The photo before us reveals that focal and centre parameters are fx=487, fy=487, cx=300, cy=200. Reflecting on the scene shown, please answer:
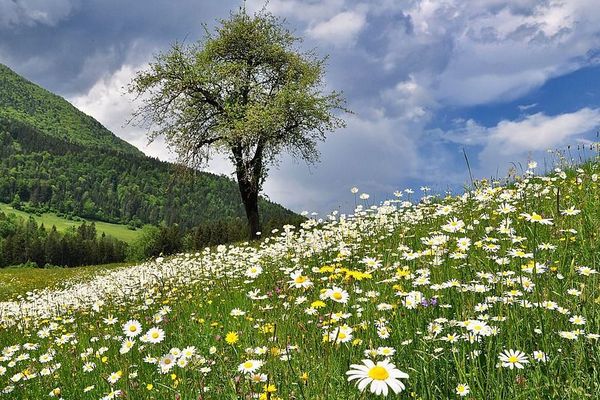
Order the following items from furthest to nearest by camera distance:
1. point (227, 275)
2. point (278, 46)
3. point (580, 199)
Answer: point (278, 46) → point (227, 275) → point (580, 199)

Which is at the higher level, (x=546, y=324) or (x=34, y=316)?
(x=546, y=324)

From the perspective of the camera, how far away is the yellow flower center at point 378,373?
183 cm

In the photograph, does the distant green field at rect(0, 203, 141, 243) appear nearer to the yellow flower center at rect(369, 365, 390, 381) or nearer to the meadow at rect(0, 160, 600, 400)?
the meadow at rect(0, 160, 600, 400)

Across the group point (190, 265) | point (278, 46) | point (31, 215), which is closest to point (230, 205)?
point (31, 215)

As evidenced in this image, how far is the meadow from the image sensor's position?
8.75 ft

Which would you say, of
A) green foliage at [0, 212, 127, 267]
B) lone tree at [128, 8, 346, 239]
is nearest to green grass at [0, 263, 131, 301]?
lone tree at [128, 8, 346, 239]

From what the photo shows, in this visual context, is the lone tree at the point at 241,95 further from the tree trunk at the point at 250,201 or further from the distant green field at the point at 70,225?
the distant green field at the point at 70,225

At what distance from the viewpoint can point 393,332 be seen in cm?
366

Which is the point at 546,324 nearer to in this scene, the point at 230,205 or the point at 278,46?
the point at 278,46

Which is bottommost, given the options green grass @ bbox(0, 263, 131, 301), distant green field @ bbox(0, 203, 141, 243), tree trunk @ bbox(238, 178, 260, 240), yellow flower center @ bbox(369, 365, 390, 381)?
green grass @ bbox(0, 263, 131, 301)

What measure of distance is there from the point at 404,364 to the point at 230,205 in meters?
199

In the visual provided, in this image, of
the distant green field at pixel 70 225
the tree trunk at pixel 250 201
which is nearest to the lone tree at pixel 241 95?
the tree trunk at pixel 250 201

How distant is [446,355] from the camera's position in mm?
3047

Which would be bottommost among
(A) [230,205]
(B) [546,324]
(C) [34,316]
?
(C) [34,316]
